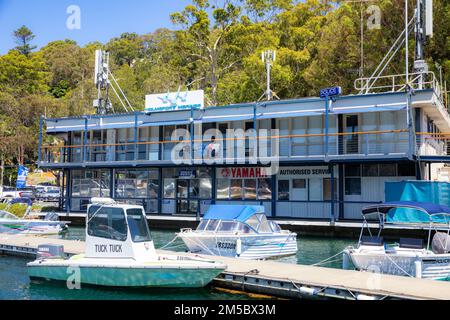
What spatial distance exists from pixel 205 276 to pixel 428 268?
6.92 metres

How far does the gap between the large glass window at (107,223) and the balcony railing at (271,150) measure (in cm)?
1600

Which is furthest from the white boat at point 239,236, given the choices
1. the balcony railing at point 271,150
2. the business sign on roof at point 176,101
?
the business sign on roof at point 176,101

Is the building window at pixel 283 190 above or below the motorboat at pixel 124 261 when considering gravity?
above

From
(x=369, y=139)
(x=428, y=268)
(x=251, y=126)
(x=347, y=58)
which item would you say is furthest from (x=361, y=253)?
(x=347, y=58)

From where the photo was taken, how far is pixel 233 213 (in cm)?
2198

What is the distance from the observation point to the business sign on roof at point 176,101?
34250 millimetres

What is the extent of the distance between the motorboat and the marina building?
1499 centimetres

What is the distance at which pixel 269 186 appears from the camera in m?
32.5

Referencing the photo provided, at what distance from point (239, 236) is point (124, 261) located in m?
6.53

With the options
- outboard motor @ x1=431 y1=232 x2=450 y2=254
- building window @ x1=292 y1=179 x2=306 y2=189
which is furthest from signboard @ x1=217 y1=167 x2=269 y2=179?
outboard motor @ x1=431 y1=232 x2=450 y2=254

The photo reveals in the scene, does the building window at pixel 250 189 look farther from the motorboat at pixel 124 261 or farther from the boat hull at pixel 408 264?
the motorboat at pixel 124 261

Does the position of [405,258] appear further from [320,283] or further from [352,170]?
[352,170]
